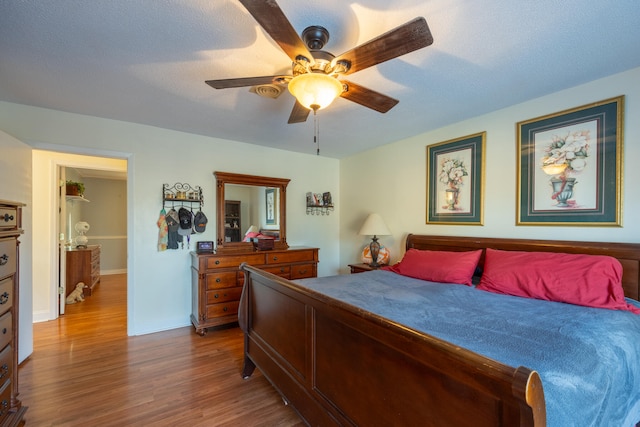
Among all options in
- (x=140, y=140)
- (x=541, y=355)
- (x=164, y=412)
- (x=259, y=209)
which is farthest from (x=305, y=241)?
(x=541, y=355)

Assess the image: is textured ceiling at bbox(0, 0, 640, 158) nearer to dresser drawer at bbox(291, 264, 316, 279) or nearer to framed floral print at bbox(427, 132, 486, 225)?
framed floral print at bbox(427, 132, 486, 225)

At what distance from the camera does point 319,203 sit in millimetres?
4523

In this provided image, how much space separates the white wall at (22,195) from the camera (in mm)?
2236

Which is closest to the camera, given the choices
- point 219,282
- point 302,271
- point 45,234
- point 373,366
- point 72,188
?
point 373,366

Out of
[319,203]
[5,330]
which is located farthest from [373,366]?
[319,203]

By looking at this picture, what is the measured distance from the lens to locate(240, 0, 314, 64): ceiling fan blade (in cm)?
109

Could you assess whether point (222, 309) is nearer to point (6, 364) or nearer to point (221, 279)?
point (221, 279)

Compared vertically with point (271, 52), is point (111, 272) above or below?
below

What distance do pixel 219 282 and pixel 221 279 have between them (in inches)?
1.6

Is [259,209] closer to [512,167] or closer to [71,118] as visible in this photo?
[71,118]

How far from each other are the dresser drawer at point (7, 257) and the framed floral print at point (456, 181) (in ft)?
11.7

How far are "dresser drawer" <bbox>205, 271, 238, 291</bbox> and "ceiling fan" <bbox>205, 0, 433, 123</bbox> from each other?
2225 mm

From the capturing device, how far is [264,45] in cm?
173

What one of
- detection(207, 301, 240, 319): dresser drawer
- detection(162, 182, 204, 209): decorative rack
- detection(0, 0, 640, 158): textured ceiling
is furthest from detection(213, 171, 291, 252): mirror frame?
detection(0, 0, 640, 158): textured ceiling
